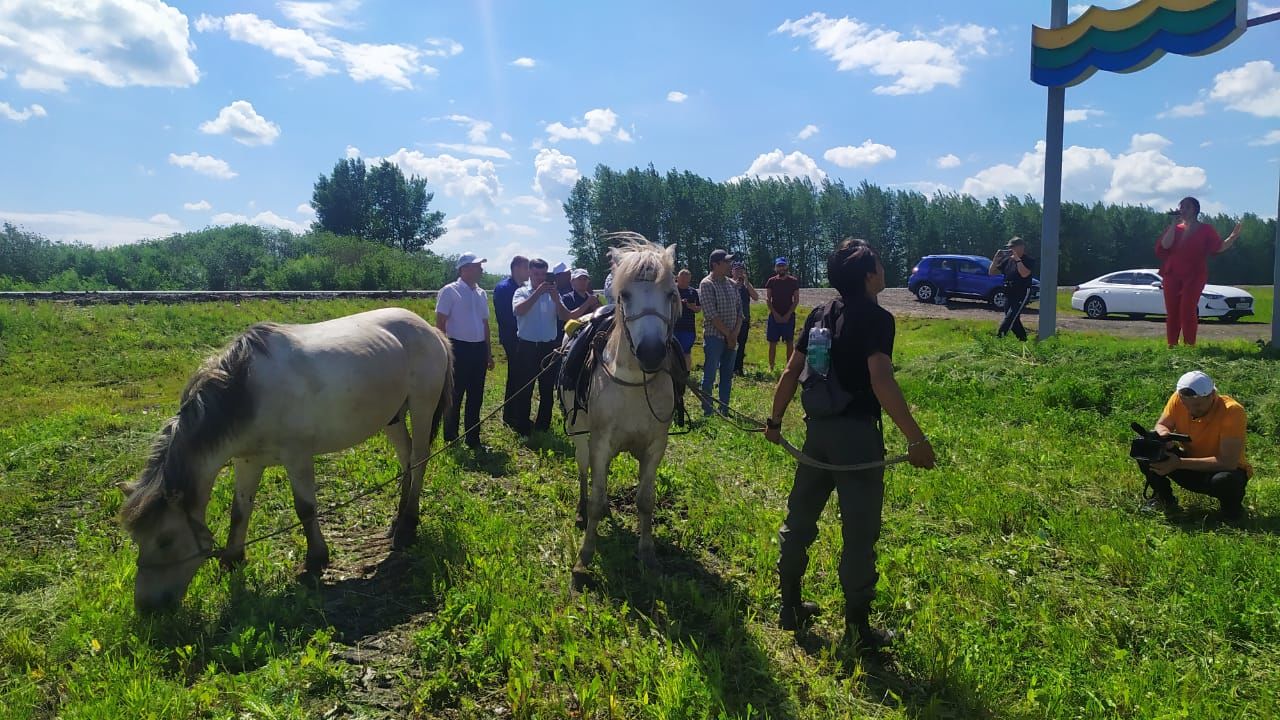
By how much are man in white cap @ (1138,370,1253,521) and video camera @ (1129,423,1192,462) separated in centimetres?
4

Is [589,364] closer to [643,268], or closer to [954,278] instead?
[643,268]

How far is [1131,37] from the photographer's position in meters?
10.5

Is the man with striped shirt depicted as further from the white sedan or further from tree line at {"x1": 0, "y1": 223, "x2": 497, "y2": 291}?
tree line at {"x1": 0, "y1": 223, "x2": 497, "y2": 291}

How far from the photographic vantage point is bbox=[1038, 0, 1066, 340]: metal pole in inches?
468

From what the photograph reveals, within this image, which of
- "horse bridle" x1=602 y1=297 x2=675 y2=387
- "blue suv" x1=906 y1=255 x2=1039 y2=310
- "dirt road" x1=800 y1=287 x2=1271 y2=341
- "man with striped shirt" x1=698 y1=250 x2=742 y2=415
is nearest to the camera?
"horse bridle" x1=602 y1=297 x2=675 y2=387

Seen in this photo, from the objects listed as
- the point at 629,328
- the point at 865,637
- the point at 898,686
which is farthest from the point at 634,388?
the point at 898,686

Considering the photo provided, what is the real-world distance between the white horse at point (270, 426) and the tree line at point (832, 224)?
49802 mm

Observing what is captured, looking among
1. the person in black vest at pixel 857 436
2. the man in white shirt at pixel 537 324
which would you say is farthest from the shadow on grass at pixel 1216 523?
the man in white shirt at pixel 537 324

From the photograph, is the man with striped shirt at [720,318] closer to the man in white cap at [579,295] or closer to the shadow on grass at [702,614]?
the man in white cap at [579,295]

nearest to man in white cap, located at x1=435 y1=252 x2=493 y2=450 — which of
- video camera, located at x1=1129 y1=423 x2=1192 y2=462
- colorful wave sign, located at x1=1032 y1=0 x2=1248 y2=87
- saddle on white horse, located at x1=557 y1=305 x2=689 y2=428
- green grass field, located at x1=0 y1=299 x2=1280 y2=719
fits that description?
green grass field, located at x1=0 y1=299 x2=1280 y2=719

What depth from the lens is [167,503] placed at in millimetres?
3873

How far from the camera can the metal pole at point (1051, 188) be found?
39.0 ft

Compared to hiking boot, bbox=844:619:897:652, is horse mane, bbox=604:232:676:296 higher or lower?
higher

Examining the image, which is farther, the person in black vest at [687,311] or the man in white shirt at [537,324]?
the person in black vest at [687,311]
